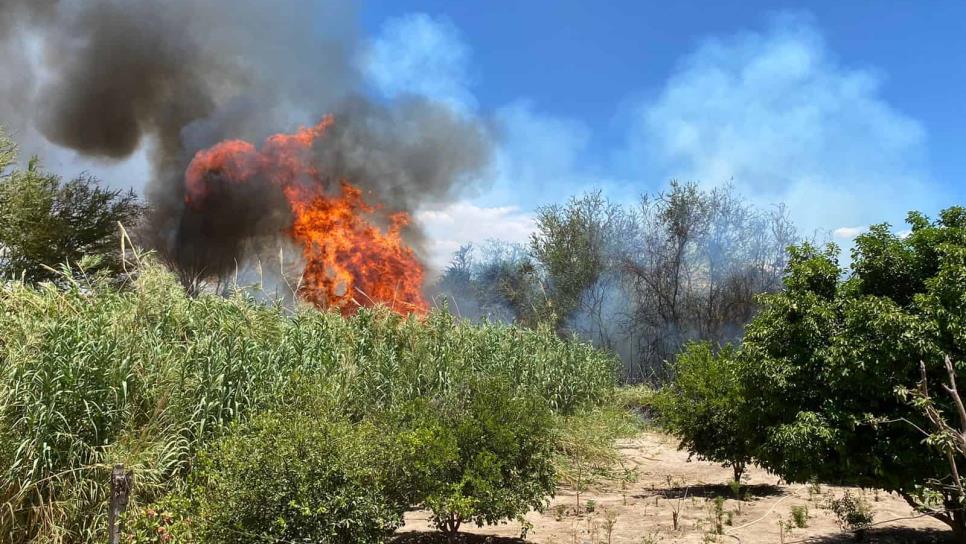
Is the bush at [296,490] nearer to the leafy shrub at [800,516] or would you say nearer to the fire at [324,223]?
the leafy shrub at [800,516]

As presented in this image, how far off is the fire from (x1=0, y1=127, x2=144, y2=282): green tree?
5.93 meters

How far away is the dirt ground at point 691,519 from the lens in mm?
9539

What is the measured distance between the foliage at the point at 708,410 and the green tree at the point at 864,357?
3755mm

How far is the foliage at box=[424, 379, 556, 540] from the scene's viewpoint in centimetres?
773

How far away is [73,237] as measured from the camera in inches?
1253

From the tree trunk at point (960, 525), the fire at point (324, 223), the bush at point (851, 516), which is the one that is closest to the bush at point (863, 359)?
the tree trunk at point (960, 525)

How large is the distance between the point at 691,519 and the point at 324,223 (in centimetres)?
1978

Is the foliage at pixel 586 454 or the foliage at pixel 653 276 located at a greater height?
the foliage at pixel 653 276

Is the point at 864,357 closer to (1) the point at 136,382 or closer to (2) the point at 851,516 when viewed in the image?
(2) the point at 851,516

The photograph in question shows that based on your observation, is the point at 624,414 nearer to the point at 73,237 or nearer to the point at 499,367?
the point at 499,367

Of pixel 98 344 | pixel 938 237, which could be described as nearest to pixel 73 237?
pixel 98 344

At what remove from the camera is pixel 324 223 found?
27.2 meters

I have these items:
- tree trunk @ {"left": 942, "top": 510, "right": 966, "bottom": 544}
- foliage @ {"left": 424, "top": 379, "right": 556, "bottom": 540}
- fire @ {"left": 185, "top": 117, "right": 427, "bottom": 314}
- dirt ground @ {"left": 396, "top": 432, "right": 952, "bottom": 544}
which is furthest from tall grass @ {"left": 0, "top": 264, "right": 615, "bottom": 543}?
fire @ {"left": 185, "top": 117, "right": 427, "bottom": 314}

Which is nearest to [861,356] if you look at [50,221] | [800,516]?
[800,516]
